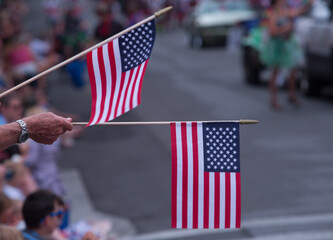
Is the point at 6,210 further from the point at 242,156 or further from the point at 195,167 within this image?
the point at 242,156

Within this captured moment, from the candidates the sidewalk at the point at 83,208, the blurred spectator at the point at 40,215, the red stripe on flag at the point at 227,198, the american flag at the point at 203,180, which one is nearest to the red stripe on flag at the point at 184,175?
the american flag at the point at 203,180

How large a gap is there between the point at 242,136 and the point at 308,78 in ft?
12.4

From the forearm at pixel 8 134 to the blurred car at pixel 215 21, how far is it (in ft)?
79.6

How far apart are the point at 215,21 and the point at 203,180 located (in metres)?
24.5

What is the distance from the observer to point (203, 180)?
13.9ft

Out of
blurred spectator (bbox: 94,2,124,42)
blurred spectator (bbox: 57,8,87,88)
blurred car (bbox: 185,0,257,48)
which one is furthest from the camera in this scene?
blurred car (bbox: 185,0,257,48)

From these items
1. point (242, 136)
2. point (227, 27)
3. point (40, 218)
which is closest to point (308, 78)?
point (242, 136)

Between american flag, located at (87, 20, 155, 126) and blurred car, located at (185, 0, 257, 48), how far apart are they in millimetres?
23271

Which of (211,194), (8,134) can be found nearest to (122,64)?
(211,194)

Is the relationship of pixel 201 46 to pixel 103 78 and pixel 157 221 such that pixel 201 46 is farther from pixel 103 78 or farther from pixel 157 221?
pixel 103 78

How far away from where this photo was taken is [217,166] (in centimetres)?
421

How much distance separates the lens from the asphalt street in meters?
7.92

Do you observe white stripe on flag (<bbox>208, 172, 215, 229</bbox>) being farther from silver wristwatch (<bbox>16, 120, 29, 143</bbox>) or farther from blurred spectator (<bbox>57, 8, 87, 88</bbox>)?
blurred spectator (<bbox>57, 8, 87, 88</bbox>)

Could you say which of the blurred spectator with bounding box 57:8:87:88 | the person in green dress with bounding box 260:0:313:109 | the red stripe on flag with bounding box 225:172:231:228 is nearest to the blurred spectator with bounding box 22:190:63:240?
the red stripe on flag with bounding box 225:172:231:228
